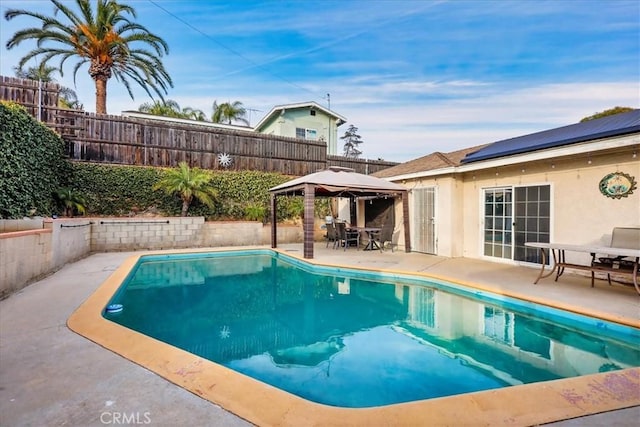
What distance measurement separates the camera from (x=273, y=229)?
450 inches

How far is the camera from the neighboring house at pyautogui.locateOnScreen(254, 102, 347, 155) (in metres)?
18.2

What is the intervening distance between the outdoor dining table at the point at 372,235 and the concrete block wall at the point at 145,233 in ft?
18.8

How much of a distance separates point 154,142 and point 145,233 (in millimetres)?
3789

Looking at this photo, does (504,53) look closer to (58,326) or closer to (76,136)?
(58,326)

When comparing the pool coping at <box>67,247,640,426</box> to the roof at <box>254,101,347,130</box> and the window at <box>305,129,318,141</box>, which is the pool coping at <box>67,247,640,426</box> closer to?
the roof at <box>254,101,347,130</box>

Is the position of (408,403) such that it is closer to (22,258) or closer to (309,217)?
(22,258)

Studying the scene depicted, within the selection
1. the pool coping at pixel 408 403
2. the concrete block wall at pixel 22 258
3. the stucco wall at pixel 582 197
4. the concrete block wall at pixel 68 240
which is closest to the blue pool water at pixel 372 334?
the pool coping at pixel 408 403

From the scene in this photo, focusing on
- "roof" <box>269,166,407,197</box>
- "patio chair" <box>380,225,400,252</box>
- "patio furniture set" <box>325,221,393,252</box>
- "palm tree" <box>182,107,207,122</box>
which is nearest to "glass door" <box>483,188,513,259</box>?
"roof" <box>269,166,407,197</box>

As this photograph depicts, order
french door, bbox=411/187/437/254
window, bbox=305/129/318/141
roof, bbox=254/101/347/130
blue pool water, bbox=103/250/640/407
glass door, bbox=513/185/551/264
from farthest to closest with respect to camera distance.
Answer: window, bbox=305/129/318/141 → roof, bbox=254/101/347/130 → french door, bbox=411/187/437/254 → glass door, bbox=513/185/551/264 → blue pool water, bbox=103/250/640/407

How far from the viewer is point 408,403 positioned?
7.30 feet

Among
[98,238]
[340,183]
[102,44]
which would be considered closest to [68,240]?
[98,238]

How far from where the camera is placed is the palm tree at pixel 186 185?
11.0m

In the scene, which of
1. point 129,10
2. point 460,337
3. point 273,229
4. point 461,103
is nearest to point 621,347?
point 460,337

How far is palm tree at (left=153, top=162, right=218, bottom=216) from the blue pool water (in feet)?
15.5
